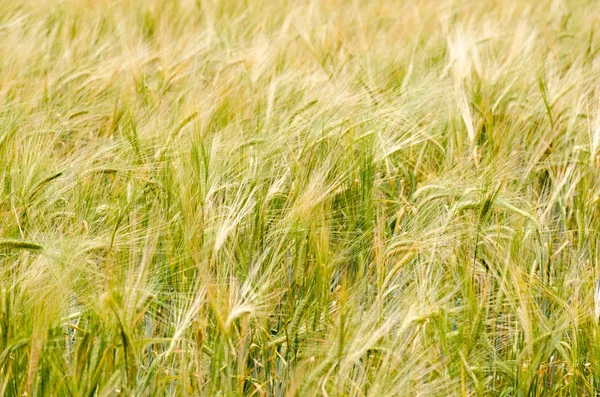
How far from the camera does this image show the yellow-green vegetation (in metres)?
1.23

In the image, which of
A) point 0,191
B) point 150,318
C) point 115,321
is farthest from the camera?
point 0,191

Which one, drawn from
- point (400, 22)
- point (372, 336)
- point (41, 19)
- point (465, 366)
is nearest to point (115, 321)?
point (372, 336)

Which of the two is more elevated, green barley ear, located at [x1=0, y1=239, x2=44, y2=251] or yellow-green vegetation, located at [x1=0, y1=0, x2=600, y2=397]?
green barley ear, located at [x1=0, y1=239, x2=44, y2=251]

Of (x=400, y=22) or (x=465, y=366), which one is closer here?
(x=465, y=366)

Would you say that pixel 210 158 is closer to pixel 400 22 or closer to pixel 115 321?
pixel 115 321

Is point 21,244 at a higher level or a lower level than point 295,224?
higher

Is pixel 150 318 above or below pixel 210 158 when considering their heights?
below

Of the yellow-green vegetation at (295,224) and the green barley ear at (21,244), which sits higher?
the green barley ear at (21,244)

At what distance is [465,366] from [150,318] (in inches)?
20.0

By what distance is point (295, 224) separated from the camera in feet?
4.92

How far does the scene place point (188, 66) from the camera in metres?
2.61

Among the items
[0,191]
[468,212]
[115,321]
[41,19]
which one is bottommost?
[468,212]

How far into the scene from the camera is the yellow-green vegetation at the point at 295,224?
1.23 m

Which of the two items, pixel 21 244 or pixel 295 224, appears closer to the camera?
pixel 21 244
